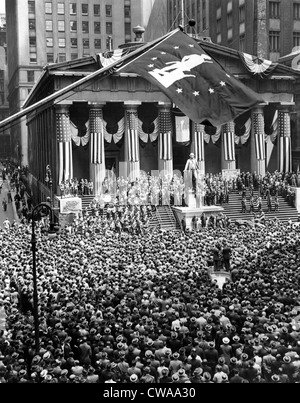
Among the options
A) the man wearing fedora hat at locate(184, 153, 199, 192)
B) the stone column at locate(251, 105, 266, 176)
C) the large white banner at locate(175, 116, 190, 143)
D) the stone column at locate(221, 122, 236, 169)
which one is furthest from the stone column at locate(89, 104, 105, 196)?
the stone column at locate(251, 105, 266, 176)

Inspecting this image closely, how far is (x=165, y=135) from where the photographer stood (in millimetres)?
59688

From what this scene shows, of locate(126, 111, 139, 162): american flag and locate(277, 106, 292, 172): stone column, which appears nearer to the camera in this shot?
locate(126, 111, 139, 162): american flag

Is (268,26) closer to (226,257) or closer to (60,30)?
(60,30)

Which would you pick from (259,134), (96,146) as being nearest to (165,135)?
(96,146)

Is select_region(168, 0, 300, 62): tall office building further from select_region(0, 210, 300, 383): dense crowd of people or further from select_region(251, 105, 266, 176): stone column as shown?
select_region(0, 210, 300, 383): dense crowd of people

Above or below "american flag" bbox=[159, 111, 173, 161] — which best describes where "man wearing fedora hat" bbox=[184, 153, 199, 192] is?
below

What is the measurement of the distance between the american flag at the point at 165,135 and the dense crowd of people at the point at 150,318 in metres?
28.7

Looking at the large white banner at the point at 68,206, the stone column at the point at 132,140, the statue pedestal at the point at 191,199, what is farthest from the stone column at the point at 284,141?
the large white banner at the point at 68,206

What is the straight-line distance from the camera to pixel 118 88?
59.0 meters

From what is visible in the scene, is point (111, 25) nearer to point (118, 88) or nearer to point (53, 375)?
point (118, 88)

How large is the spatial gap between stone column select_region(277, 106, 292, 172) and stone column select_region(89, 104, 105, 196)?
19016 millimetres

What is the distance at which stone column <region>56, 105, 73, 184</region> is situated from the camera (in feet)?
187

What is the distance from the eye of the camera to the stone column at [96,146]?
57.9m
